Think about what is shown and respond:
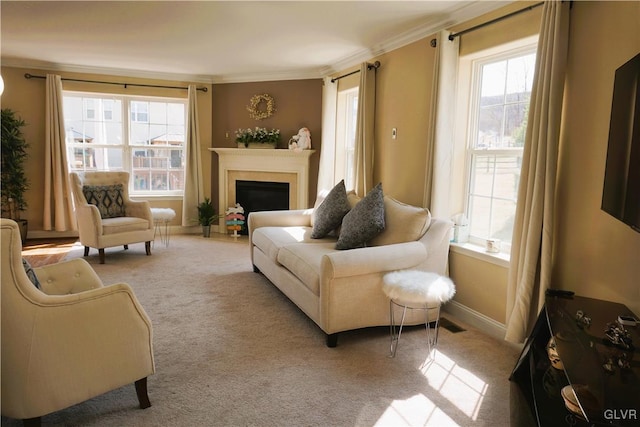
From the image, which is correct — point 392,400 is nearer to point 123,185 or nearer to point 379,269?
point 379,269

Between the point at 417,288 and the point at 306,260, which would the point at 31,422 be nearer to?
the point at 306,260

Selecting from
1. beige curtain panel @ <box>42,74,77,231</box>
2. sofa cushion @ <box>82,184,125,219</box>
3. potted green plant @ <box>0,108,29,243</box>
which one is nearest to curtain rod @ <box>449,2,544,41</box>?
sofa cushion @ <box>82,184,125,219</box>

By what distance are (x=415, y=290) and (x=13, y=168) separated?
5.51m

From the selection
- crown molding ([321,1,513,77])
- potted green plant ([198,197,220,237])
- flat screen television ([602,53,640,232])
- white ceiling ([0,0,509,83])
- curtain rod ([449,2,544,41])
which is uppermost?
white ceiling ([0,0,509,83])

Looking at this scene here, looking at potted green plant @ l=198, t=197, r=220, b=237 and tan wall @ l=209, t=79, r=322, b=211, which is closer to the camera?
tan wall @ l=209, t=79, r=322, b=211

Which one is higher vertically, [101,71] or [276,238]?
[101,71]

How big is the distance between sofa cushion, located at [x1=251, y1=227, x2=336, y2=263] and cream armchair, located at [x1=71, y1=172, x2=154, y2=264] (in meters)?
1.60

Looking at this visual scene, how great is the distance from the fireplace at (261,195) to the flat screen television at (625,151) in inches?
186

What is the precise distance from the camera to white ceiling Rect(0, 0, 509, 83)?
11.2 feet

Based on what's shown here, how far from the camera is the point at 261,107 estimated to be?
639 centimetres

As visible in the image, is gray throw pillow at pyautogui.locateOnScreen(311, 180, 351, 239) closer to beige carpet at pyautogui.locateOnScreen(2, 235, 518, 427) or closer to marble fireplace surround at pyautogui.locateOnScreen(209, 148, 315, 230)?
beige carpet at pyautogui.locateOnScreen(2, 235, 518, 427)

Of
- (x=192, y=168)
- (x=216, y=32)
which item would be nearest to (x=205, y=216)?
(x=192, y=168)
